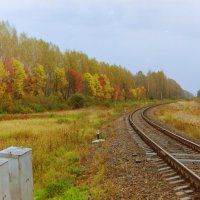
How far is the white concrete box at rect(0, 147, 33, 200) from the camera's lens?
146 inches

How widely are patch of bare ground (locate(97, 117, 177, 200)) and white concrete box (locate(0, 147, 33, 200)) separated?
301cm

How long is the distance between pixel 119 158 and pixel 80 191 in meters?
3.20

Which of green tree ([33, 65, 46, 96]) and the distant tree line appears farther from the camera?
green tree ([33, 65, 46, 96])

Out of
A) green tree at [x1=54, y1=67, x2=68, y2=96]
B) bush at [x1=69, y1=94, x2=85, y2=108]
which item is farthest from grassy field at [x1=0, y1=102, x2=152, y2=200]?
green tree at [x1=54, y1=67, x2=68, y2=96]

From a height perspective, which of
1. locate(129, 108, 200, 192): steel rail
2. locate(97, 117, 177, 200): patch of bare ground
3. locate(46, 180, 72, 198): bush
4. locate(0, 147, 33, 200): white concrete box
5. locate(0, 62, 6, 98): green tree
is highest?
locate(0, 62, 6, 98): green tree

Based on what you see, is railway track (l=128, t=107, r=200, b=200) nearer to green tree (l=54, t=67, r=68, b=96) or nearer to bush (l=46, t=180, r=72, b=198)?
bush (l=46, t=180, r=72, b=198)

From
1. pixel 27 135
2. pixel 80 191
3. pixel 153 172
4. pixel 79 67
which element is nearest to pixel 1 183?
pixel 80 191

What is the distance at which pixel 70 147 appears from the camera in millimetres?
13719

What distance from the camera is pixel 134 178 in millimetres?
7762

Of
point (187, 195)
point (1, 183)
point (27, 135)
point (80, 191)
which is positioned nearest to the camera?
point (1, 183)

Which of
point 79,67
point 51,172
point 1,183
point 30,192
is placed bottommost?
point 51,172

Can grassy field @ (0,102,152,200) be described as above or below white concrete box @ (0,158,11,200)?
below

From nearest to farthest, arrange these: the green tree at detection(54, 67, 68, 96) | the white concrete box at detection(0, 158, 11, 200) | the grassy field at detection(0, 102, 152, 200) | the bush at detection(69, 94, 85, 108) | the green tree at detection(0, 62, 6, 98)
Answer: the white concrete box at detection(0, 158, 11, 200) → the grassy field at detection(0, 102, 152, 200) → the green tree at detection(0, 62, 6, 98) → the bush at detection(69, 94, 85, 108) → the green tree at detection(54, 67, 68, 96)

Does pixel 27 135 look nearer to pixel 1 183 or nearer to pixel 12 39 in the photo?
pixel 1 183
